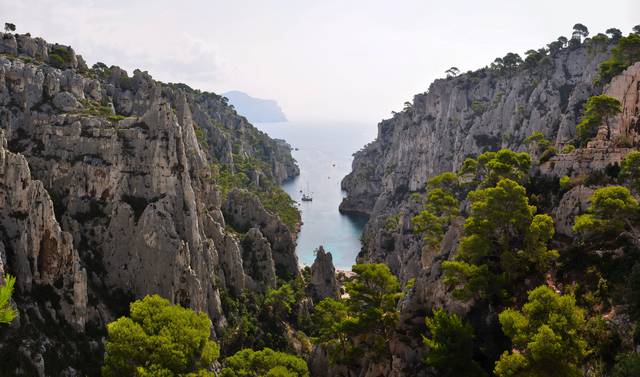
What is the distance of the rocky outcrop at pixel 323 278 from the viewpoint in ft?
237

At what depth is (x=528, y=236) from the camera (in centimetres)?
3619

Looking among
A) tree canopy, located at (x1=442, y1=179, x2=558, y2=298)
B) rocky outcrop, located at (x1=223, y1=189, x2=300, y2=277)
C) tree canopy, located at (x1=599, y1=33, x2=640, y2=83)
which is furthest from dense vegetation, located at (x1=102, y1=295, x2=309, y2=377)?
tree canopy, located at (x1=599, y1=33, x2=640, y2=83)

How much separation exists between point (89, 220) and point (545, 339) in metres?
→ 43.9

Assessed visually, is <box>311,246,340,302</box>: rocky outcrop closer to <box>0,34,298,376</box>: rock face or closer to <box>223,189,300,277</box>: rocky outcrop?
<box>223,189,300,277</box>: rocky outcrop

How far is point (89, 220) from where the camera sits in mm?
51812

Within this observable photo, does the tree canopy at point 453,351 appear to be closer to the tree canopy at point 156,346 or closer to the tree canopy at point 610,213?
the tree canopy at point 610,213

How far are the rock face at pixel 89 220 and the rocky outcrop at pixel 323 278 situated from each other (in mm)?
7084

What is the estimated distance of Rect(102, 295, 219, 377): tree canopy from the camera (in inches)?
1235

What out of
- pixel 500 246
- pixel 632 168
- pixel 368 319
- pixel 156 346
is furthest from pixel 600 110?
pixel 156 346

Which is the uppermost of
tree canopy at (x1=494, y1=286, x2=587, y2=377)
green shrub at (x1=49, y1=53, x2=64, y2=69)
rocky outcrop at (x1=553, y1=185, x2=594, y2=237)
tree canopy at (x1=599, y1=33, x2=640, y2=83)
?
tree canopy at (x1=599, y1=33, x2=640, y2=83)

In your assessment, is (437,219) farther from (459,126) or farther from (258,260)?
(459,126)

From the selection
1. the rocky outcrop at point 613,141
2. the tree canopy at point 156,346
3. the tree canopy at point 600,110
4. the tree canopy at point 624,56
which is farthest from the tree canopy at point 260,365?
the tree canopy at point 624,56

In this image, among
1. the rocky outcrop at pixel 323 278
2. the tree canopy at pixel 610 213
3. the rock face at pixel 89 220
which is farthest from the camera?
the rocky outcrop at pixel 323 278

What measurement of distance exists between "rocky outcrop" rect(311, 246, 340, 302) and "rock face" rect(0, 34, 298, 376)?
708cm
